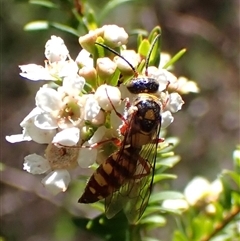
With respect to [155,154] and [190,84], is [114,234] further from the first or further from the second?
[190,84]

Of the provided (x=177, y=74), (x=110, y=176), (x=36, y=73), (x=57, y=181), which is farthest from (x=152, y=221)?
(x=177, y=74)

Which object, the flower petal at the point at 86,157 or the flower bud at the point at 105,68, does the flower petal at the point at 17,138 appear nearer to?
the flower petal at the point at 86,157

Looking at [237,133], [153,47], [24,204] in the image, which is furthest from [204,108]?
[153,47]

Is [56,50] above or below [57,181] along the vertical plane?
above

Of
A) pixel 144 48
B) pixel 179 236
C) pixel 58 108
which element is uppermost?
pixel 144 48

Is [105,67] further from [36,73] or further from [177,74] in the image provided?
[177,74]
